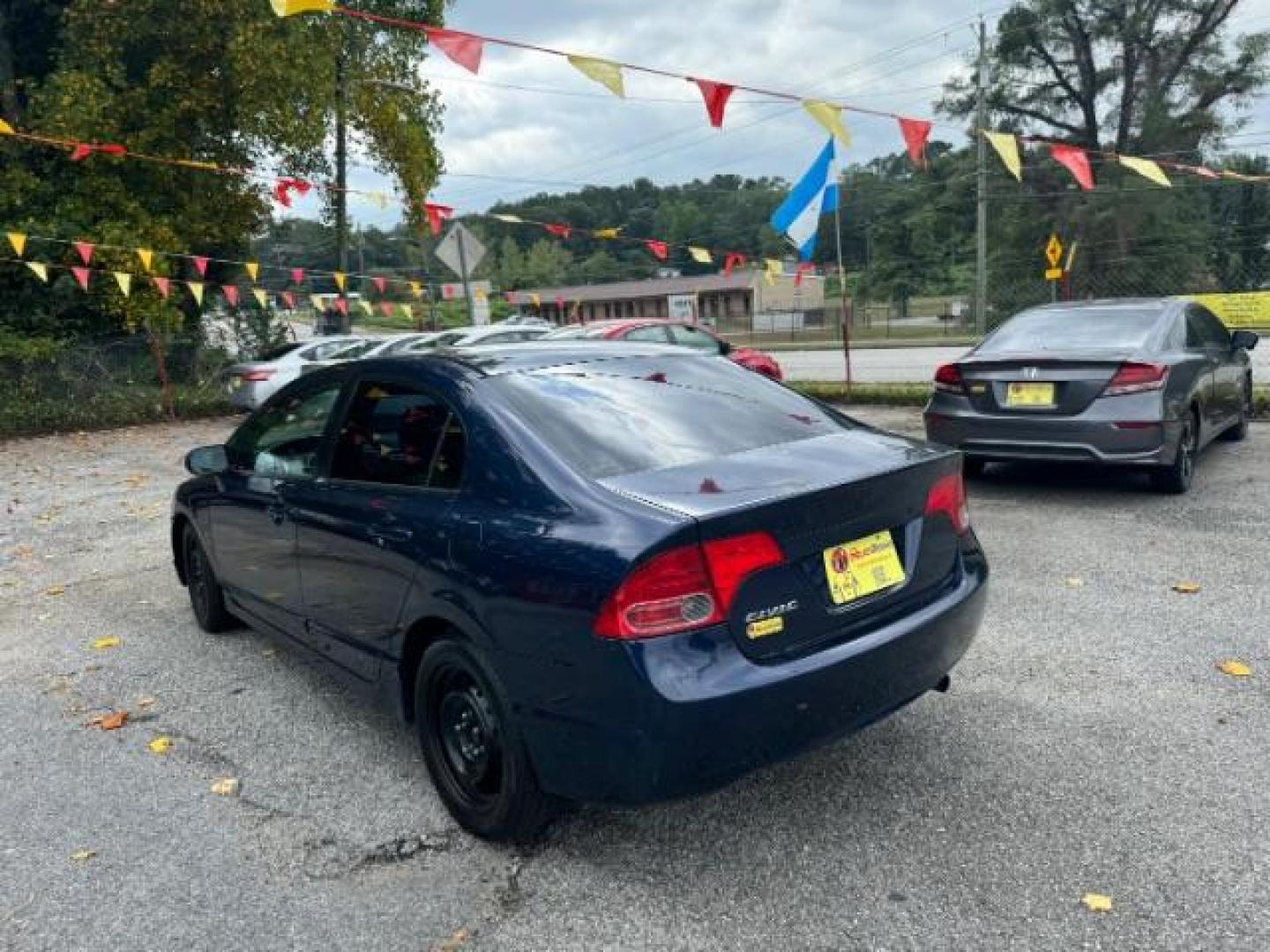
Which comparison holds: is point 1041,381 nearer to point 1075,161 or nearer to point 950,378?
point 950,378

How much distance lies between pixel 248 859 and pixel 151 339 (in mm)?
15911

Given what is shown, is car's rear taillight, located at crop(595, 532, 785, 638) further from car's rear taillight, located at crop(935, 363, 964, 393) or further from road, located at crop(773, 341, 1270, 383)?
road, located at crop(773, 341, 1270, 383)

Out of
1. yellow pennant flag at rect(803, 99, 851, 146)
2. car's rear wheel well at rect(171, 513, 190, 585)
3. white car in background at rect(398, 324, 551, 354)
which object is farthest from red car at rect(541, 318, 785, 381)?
car's rear wheel well at rect(171, 513, 190, 585)

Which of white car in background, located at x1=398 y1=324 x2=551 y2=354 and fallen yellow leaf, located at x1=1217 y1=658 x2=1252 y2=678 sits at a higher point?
white car in background, located at x1=398 y1=324 x2=551 y2=354

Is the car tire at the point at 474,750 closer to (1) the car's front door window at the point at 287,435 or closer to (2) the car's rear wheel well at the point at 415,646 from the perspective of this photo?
(2) the car's rear wheel well at the point at 415,646

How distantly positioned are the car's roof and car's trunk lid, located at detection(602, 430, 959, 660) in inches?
32.3

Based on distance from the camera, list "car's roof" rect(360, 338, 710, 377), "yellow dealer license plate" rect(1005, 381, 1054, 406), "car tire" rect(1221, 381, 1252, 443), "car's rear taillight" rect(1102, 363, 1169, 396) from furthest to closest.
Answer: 1. "car tire" rect(1221, 381, 1252, 443)
2. "yellow dealer license plate" rect(1005, 381, 1054, 406)
3. "car's rear taillight" rect(1102, 363, 1169, 396)
4. "car's roof" rect(360, 338, 710, 377)

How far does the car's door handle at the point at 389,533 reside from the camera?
3.01 metres

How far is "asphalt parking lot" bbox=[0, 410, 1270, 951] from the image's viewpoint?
8.05 feet

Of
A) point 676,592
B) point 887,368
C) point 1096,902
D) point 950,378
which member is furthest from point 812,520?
point 887,368

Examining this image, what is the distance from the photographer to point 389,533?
10.1ft

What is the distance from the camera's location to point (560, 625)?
8.06ft

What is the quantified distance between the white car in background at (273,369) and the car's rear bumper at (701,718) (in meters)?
13.7

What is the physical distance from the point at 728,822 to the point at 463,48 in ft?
21.6
